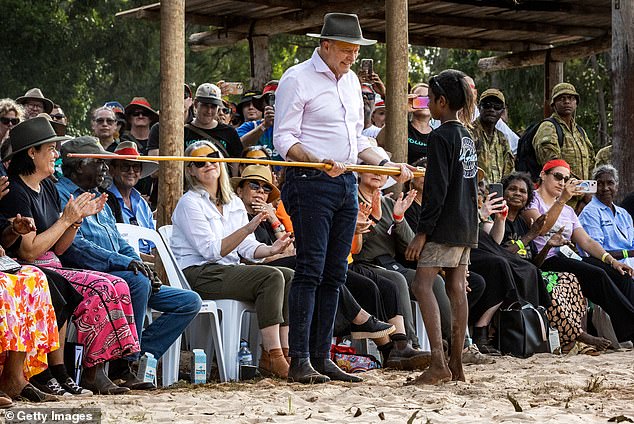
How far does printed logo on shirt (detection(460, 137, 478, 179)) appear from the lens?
23.1 ft

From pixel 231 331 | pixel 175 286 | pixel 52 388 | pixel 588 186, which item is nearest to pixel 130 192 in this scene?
pixel 175 286

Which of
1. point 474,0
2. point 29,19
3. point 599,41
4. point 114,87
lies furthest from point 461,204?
point 114,87

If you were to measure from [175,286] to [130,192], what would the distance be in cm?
120

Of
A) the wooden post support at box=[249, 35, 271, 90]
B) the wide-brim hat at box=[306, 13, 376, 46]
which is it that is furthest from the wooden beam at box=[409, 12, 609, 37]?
the wide-brim hat at box=[306, 13, 376, 46]

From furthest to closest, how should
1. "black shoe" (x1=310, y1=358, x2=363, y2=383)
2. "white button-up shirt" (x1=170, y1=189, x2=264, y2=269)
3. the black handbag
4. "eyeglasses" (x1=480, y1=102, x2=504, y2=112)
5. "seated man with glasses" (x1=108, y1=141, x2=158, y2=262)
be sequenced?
"eyeglasses" (x1=480, y1=102, x2=504, y2=112)
the black handbag
"seated man with glasses" (x1=108, y1=141, x2=158, y2=262)
"white button-up shirt" (x1=170, y1=189, x2=264, y2=269)
"black shoe" (x1=310, y1=358, x2=363, y2=383)

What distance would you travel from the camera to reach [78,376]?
6836mm

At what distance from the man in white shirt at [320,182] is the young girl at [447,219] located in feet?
1.13

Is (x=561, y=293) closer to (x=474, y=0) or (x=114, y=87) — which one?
(x=474, y=0)

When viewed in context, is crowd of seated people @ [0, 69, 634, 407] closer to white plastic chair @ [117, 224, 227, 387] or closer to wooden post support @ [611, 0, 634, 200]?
white plastic chair @ [117, 224, 227, 387]

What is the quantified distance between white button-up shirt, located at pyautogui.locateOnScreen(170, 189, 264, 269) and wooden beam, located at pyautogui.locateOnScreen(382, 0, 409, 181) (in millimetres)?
1816

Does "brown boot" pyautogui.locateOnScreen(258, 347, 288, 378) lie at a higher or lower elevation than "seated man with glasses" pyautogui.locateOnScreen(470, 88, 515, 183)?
lower

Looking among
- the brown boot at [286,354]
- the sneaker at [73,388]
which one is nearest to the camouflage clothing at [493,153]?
the brown boot at [286,354]

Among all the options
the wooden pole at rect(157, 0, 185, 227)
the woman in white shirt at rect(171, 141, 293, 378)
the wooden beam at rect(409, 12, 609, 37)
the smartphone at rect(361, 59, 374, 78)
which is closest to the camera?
the woman in white shirt at rect(171, 141, 293, 378)
